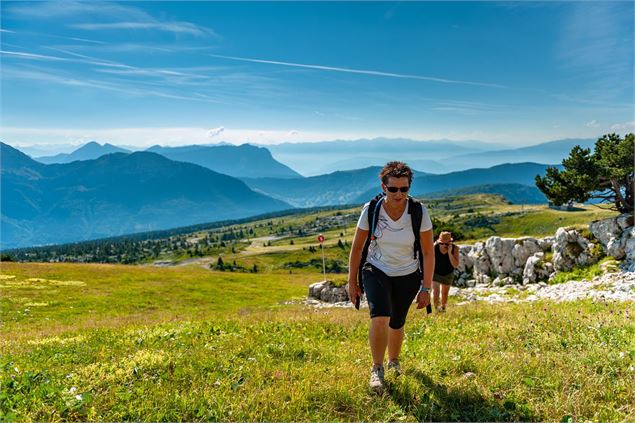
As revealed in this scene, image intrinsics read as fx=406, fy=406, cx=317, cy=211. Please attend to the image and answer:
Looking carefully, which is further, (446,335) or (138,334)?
(138,334)

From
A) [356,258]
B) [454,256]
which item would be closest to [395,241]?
[356,258]

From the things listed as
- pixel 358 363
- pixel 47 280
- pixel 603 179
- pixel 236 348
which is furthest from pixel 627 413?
pixel 47 280

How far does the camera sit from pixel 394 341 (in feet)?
26.3

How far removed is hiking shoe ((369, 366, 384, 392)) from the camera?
7016mm

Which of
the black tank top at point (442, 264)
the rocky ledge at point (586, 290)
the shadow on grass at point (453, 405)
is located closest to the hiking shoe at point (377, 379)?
the shadow on grass at point (453, 405)

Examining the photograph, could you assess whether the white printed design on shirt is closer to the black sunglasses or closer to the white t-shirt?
the white t-shirt

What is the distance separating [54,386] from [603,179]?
40.7 meters

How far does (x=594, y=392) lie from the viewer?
658 centimetres

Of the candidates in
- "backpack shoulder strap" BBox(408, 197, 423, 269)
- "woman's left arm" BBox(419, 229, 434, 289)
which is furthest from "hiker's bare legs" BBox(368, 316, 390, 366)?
"backpack shoulder strap" BBox(408, 197, 423, 269)

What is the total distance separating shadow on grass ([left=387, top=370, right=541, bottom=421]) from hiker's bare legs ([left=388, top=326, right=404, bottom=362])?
2.84 feet

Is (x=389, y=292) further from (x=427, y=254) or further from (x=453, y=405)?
(x=453, y=405)

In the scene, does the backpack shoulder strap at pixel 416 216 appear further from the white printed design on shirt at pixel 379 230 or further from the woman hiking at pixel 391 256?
the white printed design on shirt at pixel 379 230

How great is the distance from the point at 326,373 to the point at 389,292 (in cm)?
202

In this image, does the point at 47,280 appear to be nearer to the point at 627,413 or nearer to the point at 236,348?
the point at 236,348
